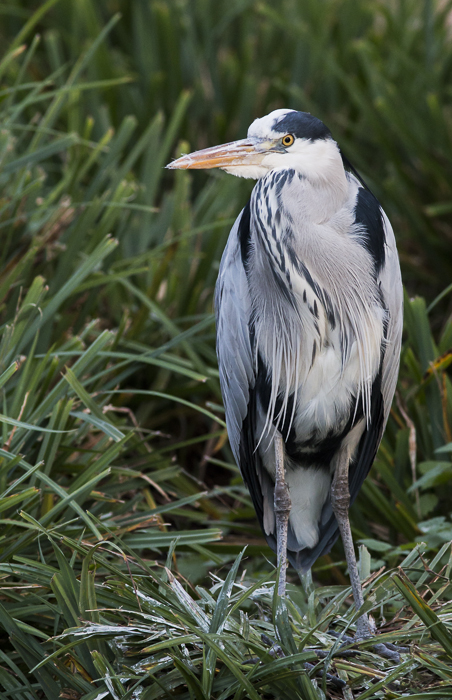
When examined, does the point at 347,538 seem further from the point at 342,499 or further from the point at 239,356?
the point at 239,356

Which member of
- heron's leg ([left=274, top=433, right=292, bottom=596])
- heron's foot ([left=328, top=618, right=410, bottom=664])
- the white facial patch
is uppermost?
the white facial patch

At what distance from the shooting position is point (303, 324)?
188 centimetres

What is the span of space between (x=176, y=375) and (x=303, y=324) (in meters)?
1.05

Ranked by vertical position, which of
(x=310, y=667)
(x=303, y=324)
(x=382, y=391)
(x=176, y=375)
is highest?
(x=303, y=324)

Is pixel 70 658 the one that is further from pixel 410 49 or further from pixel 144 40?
pixel 410 49

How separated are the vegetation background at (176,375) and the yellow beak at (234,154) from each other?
58cm

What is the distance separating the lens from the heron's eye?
179 cm

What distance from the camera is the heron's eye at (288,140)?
1.79 metres

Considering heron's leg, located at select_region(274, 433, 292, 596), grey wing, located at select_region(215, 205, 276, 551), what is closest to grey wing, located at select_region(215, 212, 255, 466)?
grey wing, located at select_region(215, 205, 276, 551)

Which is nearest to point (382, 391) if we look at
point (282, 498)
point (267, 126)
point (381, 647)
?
point (282, 498)

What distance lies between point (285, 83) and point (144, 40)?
0.84m

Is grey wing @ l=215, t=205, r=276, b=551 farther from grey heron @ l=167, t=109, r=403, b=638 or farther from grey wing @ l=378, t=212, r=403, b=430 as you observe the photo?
grey wing @ l=378, t=212, r=403, b=430

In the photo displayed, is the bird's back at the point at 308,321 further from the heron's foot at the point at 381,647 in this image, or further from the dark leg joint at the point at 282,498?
the heron's foot at the point at 381,647

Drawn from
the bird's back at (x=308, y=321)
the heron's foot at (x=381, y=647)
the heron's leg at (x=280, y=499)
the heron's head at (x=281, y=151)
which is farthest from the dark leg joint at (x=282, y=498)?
the heron's head at (x=281, y=151)
